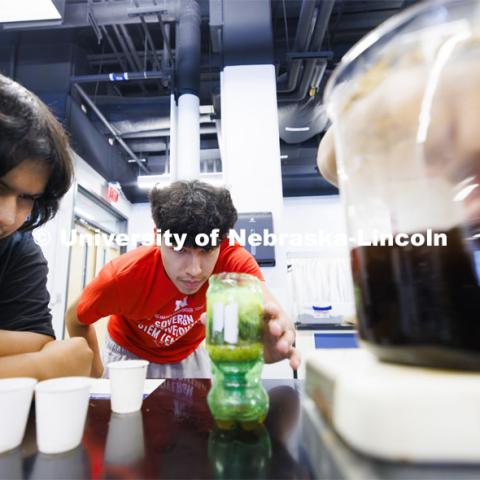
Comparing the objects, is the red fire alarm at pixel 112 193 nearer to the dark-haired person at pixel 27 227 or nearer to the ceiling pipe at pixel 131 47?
the ceiling pipe at pixel 131 47

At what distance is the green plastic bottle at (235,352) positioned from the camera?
0.45 metres

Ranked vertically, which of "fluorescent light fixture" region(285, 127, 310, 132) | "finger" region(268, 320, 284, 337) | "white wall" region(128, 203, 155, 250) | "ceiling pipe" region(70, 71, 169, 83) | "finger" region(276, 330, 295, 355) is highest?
"ceiling pipe" region(70, 71, 169, 83)

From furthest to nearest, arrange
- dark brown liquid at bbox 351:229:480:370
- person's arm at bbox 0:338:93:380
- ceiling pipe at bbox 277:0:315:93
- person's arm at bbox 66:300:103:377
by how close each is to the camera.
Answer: ceiling pipe at bbox 277:0:315:93
person's arm at bbox 66:300:103:377
person's arm at bbox 0:338:93:380
dark brown liquid at bbox 351:229:480:370

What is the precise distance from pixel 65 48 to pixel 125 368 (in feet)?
10.8

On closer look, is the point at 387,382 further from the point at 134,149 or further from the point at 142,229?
the point at 142,229

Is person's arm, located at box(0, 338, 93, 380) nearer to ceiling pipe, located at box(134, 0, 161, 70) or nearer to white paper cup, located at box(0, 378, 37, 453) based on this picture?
white paper cup, located at box(0, 378, 37, 453)

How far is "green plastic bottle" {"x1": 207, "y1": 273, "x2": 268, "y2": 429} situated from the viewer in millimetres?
448

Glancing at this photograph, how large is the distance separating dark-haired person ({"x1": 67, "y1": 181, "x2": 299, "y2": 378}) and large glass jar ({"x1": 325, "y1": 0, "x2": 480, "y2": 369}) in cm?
74

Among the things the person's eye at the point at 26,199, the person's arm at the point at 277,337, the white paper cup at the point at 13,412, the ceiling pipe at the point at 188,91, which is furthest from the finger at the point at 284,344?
the ceiling pipe at the point at 188,91

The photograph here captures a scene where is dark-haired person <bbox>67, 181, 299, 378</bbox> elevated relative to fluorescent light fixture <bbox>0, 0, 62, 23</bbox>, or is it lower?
lower

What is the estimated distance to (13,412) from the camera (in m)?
0.41

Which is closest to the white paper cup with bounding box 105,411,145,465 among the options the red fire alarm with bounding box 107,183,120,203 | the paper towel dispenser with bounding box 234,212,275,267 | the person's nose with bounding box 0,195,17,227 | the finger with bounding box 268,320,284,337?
the finger with bounding box 268,320,284,337

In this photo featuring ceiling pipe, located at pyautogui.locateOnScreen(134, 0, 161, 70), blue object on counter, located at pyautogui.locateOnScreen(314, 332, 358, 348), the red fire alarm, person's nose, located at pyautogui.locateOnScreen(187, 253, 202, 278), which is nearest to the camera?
person's nose, located at pyautogui.locateOnScreen(187, 253, 202, 278)

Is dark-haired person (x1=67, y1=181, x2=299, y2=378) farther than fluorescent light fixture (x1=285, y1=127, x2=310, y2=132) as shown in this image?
No
